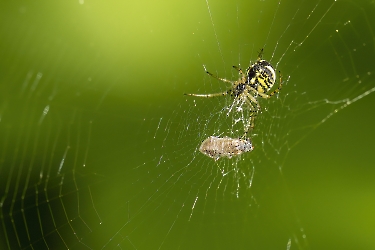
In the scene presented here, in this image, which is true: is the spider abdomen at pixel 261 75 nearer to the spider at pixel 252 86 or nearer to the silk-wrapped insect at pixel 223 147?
the spider at pixel 252 86

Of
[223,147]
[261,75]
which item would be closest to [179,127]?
[223,147]

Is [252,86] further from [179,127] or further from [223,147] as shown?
[179,127]

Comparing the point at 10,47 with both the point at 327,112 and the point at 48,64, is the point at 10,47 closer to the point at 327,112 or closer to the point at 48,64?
the point at 48,64

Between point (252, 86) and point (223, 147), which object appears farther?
point (252, 86)

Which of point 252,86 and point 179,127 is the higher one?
point 252,86

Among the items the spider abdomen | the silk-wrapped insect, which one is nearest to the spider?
the spider abdomen

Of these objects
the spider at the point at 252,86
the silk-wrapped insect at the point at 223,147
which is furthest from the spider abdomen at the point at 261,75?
the silk-wrapped insect at the point at 223,147
